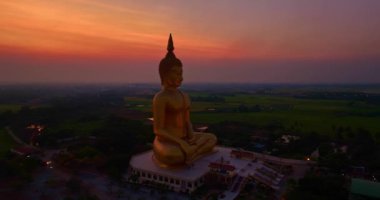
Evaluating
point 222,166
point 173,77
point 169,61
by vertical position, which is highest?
point 169,61

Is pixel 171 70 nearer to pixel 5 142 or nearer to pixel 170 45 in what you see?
pixel 170 45

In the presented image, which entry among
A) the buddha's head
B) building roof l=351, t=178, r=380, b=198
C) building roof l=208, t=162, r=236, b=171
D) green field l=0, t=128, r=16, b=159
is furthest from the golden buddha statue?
green field l=0, t=128, r=16, b=159

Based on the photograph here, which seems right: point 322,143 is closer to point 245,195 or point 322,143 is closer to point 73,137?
point 245,195

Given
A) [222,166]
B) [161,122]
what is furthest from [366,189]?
[161,122]

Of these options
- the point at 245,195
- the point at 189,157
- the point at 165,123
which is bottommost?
the point at 245,195

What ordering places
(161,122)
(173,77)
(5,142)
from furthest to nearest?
(5,142), (173,77), (161,122)

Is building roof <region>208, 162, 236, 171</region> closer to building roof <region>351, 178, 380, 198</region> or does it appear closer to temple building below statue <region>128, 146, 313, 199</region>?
temple building below statue <region>128, 146, 313, 199</region>

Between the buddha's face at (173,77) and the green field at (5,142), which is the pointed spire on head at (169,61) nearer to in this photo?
the buddha's face at (173,77)

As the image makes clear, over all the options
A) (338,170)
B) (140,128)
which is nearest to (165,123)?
(338,170)
